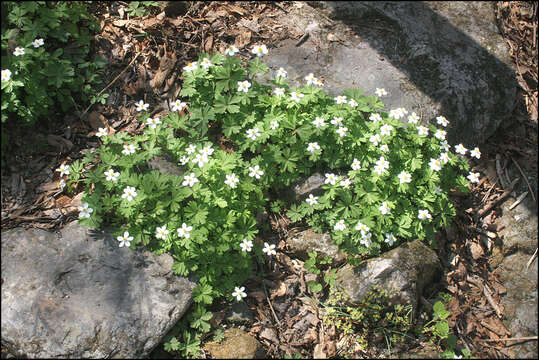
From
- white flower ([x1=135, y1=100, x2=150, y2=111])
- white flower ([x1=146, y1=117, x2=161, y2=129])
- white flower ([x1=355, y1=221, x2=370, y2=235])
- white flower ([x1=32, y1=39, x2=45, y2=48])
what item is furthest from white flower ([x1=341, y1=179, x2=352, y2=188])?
white flower ([x1=32, y1=39, x2=45, y2=48])

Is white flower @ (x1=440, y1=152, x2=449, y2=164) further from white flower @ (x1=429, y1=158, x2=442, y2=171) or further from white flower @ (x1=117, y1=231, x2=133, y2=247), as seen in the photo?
white flower @ (x1=117, y1=231, x2=133, y2=247)

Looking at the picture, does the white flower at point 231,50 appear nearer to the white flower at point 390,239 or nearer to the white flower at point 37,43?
the white flower at point 37,43

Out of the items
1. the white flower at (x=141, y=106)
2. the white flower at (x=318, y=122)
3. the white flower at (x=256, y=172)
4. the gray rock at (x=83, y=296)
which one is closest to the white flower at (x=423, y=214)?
the white flower at (x=318, y=122)

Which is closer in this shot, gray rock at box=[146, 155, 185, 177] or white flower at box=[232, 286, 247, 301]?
white flower at box=[232, 286, 247, 301]

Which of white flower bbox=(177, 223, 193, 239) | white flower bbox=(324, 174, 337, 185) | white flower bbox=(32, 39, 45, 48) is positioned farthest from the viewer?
white flower bbox=(32, 39, 45, 48)

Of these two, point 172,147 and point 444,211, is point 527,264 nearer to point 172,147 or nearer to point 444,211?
point 444,211

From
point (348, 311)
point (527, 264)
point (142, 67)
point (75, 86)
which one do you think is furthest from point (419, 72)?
point (75, 86)

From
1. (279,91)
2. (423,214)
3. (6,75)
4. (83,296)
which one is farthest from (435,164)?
(6,75)
